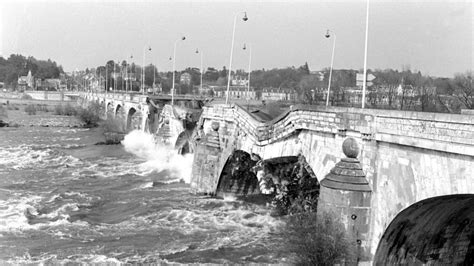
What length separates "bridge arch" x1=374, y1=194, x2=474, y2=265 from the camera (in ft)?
43.8

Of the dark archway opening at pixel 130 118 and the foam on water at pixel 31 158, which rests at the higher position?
the dark archway opening at pixel 130 118

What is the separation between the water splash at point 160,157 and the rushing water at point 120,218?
15 cm

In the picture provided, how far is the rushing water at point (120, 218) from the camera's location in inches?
730

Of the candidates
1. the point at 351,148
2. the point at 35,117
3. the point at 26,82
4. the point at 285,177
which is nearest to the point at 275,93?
the point at 35,117

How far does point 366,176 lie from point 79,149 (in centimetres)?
4165

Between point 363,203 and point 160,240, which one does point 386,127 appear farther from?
point 160,240

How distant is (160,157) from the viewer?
44188 mm

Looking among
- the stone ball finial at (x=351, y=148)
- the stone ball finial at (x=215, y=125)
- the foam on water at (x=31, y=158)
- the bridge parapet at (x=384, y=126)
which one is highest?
the bridge parapet at (x=384, y=126)

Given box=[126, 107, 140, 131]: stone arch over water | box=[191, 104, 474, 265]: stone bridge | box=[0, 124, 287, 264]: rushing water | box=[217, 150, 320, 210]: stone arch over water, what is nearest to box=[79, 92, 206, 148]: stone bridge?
box=[126, 107, 140, 131]: stone arch over water

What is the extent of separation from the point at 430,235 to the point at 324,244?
3.30m

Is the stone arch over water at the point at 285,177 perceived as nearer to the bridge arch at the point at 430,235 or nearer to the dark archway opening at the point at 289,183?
the dark archway opening at the point at 289,183

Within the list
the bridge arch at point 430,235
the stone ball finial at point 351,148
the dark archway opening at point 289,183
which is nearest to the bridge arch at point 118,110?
the dark archway opening at point 289,183

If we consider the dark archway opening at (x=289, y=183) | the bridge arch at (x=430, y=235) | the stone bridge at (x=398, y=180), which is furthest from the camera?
the dark archway opening at (x=289, y=183)

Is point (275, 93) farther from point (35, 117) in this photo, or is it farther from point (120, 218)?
point (120, 218)
